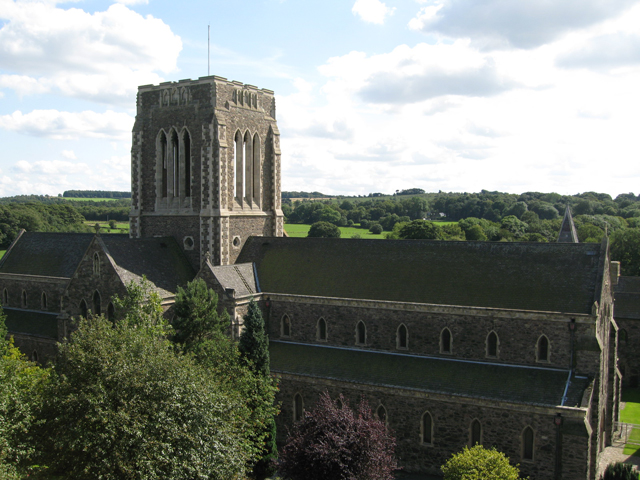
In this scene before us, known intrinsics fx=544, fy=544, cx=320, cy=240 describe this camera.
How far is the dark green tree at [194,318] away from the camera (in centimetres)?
2500

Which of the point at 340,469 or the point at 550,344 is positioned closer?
the point at 340,469

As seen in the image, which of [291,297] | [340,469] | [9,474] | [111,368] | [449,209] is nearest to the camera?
[9,474]

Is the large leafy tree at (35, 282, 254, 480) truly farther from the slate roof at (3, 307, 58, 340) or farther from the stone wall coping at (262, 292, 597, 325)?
the slate roof at (3, 307, 58, 340)

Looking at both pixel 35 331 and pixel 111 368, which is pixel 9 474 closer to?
pixel 111 368

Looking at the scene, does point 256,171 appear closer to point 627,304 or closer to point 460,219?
point 627,304

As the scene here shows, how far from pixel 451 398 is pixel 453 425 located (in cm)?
128

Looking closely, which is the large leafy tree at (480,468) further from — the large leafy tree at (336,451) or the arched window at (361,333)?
the arched window at (361,333)

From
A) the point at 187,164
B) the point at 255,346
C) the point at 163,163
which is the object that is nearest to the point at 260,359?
the point at 255,346

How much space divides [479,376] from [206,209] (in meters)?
18.4

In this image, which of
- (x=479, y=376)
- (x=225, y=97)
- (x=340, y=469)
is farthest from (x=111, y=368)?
(x=225, y=97)

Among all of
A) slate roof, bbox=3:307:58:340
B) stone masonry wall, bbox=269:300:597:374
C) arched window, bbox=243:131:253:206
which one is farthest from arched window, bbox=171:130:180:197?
slate roof, bbox=3:307:58:340

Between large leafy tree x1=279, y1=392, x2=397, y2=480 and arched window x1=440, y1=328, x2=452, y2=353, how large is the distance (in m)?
7.16

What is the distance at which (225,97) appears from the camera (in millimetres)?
34188

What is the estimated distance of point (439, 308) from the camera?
87.4ft
